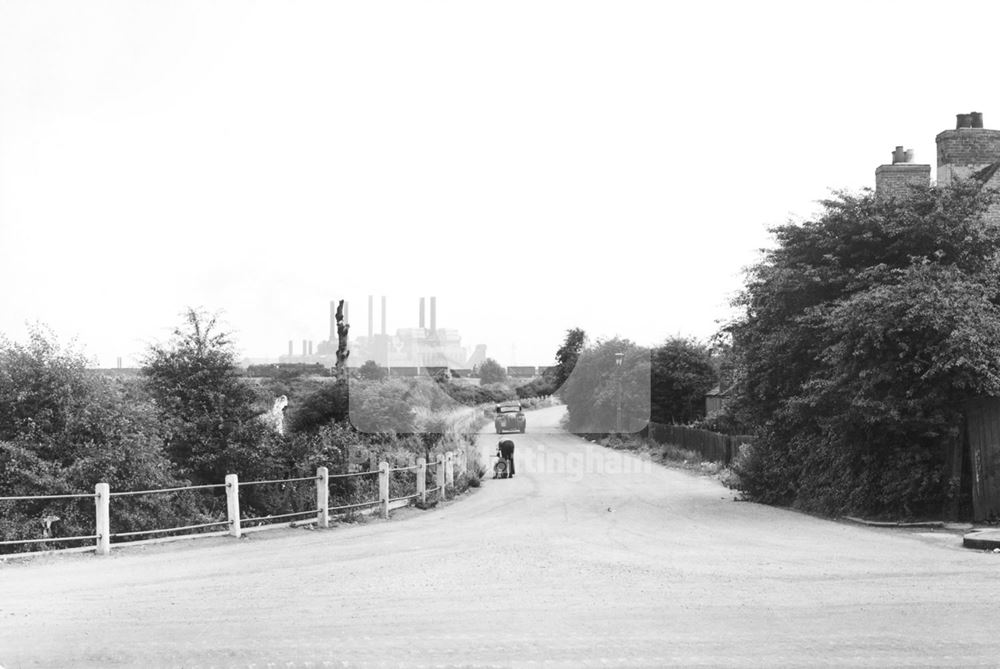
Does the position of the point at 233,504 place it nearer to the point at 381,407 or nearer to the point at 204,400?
the point at 204,400

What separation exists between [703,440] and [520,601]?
37035mm

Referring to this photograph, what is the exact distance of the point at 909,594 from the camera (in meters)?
10.0

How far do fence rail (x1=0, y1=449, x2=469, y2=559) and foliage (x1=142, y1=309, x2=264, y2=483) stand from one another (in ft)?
5.95

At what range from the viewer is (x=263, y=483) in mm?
23219

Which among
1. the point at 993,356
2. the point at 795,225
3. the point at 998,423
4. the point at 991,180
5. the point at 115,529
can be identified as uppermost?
the point at 991,180

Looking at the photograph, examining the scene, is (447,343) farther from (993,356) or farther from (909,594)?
(909,594)

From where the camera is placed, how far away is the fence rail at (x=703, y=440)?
130ft

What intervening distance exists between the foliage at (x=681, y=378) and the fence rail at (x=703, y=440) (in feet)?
11.6

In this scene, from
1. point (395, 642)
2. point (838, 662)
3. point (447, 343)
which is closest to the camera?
point (838, 662)

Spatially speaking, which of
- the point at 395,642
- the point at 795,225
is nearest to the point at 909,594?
the point at 395,642

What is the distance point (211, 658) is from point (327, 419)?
2631 centimetres

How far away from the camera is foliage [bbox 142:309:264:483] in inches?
1054

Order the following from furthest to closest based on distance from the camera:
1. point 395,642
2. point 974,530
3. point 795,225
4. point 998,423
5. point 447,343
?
point 447,343 → point 795,225 → point 998,423 → point 974,530 → point 395,642

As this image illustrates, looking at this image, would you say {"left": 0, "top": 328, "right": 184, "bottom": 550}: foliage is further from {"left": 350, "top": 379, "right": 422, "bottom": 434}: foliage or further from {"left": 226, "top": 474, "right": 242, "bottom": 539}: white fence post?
{"left": 350, "top": 379, "right": 422, "bottom": 434}: foliage
